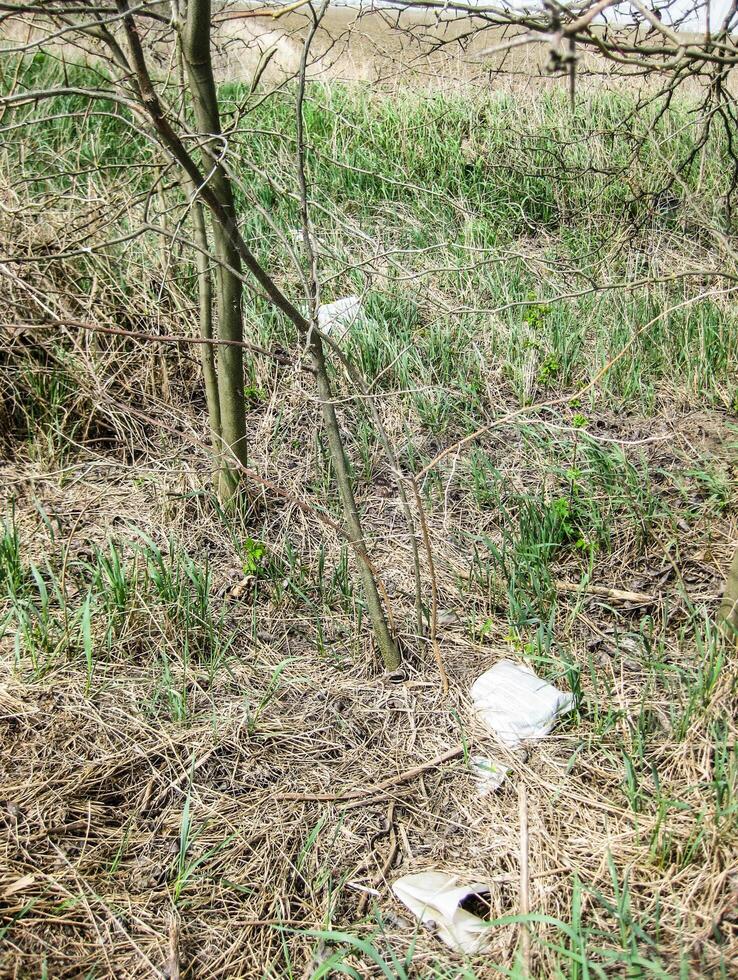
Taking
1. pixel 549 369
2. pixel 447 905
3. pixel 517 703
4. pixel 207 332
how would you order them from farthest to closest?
pixel 549 369 < pixel 207 332 < pixel 517 703 < pixel 447 905

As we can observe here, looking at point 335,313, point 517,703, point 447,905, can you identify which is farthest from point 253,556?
point 335,313

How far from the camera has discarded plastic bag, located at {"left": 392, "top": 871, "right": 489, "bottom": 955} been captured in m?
1.87

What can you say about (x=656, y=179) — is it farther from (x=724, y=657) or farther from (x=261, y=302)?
(x=724, y=657)

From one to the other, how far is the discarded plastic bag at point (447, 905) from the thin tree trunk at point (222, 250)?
1222mm

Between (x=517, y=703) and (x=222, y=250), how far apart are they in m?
1.70

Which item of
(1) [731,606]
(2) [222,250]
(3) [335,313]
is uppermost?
(2) [222,250]

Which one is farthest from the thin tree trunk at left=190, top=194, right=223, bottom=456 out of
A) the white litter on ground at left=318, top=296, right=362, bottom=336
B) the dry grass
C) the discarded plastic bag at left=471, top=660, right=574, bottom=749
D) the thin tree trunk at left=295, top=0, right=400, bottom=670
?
the discarded plastic bag at left=471, top=660, right=574, bottom=749

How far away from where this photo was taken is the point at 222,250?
9.20ft

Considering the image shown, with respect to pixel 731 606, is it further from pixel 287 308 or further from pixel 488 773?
pixel 287 308

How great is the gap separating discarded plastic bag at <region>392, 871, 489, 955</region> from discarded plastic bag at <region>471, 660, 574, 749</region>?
46 centimetres

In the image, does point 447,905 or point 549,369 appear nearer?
point 447,905

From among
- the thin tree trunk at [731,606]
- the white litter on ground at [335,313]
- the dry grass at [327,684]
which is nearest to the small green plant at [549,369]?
the dry grass at [327,684]

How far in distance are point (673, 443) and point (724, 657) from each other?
4.09ft

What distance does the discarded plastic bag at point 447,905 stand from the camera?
1874 mm
